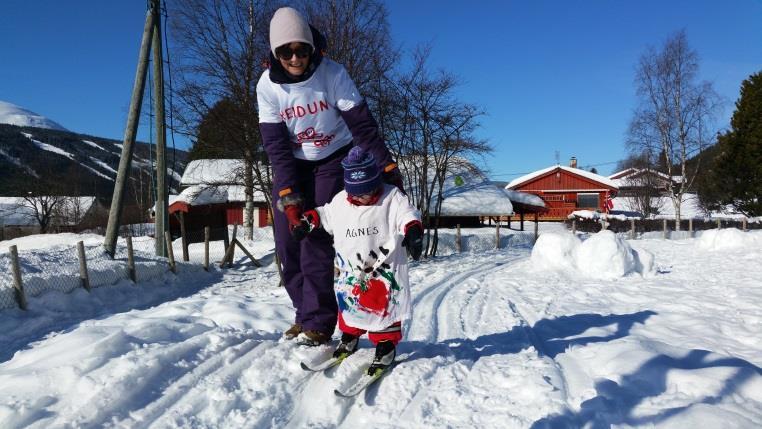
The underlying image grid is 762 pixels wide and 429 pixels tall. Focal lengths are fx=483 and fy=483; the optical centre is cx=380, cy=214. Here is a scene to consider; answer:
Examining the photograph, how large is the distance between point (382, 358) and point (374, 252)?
24.0 inches

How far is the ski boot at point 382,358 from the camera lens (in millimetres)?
2691

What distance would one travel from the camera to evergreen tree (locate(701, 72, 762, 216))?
33.2 m

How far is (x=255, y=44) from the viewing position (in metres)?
15.8

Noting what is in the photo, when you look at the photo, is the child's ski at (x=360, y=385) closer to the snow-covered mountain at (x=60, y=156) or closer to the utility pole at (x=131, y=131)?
the utility pole at (x=131, y=131)

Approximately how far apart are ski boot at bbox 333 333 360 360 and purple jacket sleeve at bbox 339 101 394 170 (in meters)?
1.17

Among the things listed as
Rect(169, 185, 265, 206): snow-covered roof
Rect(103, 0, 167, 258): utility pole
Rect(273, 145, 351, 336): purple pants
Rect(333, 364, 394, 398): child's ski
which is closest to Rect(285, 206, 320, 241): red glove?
Rect(273, 145, 351, 336): purple pants

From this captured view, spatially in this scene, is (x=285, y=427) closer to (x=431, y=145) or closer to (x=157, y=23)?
(x=157, y=23)

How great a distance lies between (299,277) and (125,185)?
10252 mm

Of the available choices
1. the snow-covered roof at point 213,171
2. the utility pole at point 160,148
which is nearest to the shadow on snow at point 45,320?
the utility pole at point 160,148

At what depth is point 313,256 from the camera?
10.6 feet

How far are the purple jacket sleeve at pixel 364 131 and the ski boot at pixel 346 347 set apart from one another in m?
1.17

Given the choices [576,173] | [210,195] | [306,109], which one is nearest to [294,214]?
[306,109]

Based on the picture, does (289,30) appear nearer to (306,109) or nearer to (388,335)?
(306,109)

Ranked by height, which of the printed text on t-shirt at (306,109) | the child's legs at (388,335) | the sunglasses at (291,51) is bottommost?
the child's legs at (388,335)
